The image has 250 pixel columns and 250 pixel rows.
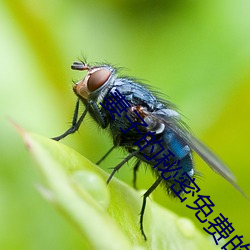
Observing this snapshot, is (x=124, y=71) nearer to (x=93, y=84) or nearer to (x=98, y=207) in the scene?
(x=93, y=84)

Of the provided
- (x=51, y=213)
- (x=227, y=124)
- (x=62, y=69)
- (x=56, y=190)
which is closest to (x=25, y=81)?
(x=62, y=69)

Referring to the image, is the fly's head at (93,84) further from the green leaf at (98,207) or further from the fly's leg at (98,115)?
the green leaf at (98,207)

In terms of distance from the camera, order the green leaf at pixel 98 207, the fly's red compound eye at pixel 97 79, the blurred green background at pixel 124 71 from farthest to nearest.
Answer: the blurred green background at pixel 124 71, the fly's red compound eye at pixel 97 79, the green leaf at pixel 98 207

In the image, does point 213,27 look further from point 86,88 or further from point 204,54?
point 86,88

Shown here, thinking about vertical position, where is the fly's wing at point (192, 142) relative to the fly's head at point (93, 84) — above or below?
above

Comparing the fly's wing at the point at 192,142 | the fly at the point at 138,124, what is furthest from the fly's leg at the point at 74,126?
the fly's wing at the point at 192,142

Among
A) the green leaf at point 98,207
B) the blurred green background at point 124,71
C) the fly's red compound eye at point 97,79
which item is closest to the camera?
the green leaf at point 98,207

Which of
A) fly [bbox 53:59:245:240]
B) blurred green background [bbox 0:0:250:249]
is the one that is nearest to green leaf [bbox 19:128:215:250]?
fly [bbox 53:59:245:240]
